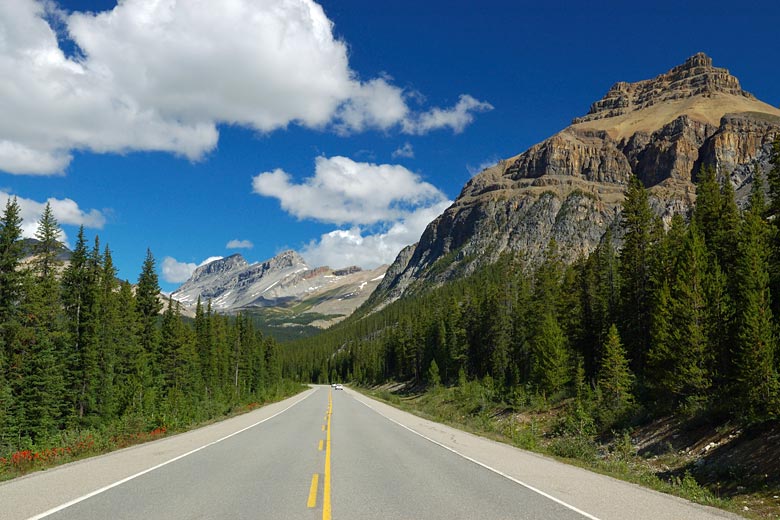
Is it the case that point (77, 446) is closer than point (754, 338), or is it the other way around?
point (77, 446)

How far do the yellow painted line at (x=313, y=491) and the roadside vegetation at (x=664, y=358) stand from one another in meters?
7.97

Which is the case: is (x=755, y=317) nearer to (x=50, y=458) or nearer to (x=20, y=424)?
(x=50, y=458)

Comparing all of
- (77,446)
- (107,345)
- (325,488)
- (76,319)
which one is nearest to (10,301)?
(76,319)

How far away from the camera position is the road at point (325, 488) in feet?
25.5

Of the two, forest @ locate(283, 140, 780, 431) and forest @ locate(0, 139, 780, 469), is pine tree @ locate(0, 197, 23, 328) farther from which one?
forest @ locate(283, 140, 780, 431)

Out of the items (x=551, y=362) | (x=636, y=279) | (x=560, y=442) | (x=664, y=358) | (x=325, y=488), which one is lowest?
(x=560, y=442)

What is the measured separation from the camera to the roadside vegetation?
17833 mm

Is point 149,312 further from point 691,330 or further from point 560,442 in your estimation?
point 691,330

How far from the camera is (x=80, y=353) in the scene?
3431cm

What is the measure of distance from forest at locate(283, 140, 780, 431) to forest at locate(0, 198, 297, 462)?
26.0m

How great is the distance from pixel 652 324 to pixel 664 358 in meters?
9.55

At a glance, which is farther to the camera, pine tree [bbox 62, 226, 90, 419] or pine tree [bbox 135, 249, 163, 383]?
pine tree [bbox 135, 249, 163, 383]

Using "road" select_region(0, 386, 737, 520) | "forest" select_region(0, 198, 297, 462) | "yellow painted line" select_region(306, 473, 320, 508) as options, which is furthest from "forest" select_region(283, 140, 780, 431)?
"forest" select_region(0, 198, 297, 462)

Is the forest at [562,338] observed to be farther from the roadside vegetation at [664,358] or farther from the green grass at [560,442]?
the green grass at [560,442]
